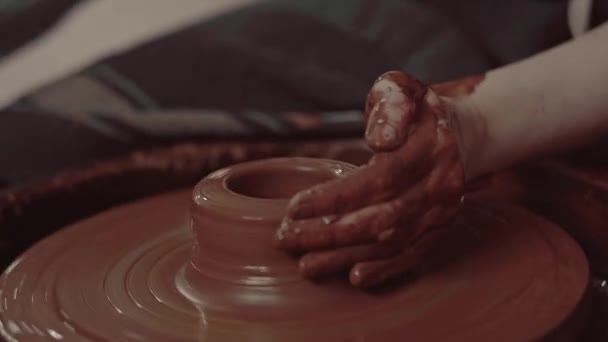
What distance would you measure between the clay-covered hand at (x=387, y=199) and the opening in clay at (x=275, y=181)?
0.16 metres

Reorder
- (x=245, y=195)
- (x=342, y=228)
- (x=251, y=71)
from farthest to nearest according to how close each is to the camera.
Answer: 1. (x=251, y=71)
2. (x=245, y=195)
3. (x=342, y=228)

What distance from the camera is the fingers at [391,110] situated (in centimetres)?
99

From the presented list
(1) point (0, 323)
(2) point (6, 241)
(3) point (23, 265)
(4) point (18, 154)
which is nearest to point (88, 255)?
(3) point (23, 265)

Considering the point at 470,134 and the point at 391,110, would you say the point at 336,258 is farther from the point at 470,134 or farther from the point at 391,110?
the point at 470,134

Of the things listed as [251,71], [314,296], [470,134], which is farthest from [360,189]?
[251,71]

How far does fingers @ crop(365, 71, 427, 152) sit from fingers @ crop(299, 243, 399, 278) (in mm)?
130

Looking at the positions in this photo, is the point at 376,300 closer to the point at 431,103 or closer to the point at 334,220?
the point at 334,220

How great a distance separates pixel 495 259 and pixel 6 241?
992mm

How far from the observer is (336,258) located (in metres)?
0.98

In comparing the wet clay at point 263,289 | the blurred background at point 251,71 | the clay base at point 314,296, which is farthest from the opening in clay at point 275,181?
the blurred background at point 251,71

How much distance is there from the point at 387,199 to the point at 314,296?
160 mm

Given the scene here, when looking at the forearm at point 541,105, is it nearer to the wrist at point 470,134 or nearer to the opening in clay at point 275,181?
the wrist at point 470,134

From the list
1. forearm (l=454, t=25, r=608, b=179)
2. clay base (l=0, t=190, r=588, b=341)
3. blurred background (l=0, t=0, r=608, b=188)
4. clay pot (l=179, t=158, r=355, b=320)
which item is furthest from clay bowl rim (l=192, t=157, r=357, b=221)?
blurred background (l=0, t=0, r=608, b=188)

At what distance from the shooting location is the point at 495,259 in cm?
114
